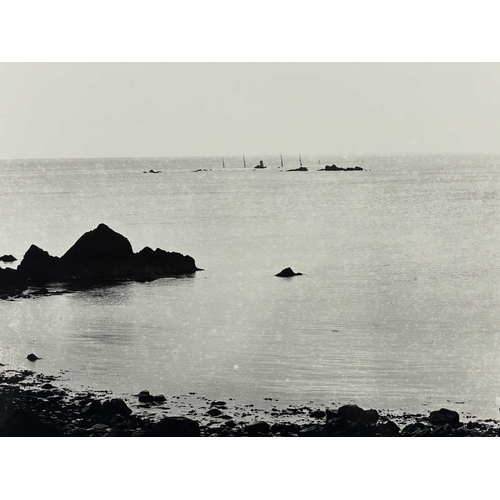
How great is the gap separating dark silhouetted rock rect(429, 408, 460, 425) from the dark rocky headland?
2546 millimetres

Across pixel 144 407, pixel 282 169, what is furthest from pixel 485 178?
pixel 144 407

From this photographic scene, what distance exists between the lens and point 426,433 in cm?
684

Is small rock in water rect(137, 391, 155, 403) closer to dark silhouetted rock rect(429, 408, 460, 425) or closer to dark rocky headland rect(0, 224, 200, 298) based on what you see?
dark rocky headland rect(0, 224, 200, 298)

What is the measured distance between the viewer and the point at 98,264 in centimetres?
749

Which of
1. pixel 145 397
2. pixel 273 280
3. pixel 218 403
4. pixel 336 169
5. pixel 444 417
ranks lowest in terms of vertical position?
pixel 444 417

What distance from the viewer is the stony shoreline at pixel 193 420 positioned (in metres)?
6.82

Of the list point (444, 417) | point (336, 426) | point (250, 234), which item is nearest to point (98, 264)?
point (250, 234)

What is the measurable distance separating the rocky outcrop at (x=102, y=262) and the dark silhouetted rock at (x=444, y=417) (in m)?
2.53

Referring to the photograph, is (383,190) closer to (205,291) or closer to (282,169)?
(282,169)

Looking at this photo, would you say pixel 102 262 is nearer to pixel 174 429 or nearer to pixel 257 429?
pixel 174 429

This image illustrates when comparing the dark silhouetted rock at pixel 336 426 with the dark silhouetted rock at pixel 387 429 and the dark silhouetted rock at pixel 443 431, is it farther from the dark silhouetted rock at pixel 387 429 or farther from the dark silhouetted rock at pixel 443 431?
the dark silhouetted rock at pixel 443 431

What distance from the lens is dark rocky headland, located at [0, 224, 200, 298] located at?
7324 mm

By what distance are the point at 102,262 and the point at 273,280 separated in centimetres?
163

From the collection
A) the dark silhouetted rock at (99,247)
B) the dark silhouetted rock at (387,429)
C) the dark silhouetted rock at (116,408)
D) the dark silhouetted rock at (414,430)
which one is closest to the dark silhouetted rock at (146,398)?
the dark silhouetted rock at (116,408)
